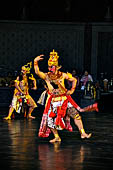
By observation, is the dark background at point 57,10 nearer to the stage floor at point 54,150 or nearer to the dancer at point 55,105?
the stage floor at point 54,150

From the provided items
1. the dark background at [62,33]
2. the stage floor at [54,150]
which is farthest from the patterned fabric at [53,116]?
the dark background at [62,33]

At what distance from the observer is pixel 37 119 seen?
51.6 ft

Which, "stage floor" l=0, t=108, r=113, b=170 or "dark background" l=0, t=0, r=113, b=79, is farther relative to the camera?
"dark background" l=0, t=0, r=113, b=79

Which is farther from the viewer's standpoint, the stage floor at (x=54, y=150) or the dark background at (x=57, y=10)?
the dark background at (x=57, y=10)

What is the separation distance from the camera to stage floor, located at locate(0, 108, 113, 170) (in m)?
8.35

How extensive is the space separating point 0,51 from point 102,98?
749 centimetres

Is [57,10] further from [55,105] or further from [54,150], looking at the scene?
[54,150]

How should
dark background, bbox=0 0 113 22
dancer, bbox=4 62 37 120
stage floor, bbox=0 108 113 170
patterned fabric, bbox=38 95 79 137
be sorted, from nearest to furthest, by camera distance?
stage floor, bbox=0 108 113 170 → patterned fabric, bbox=38 95 79 137 → dancer, bbox=4 62 37 120 → dark background, bbox=0 0 113 22

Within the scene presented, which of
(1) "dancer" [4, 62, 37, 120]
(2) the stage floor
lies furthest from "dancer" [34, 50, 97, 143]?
(1) "dancer" [4, 62, 37, 120]

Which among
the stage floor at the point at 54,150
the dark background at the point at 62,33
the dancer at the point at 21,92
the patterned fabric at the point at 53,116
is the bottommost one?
the stage floor at the point at 54,150

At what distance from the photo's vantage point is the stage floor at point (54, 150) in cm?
835

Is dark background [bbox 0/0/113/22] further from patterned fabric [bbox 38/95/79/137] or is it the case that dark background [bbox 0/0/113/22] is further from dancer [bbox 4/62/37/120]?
patterned fabric [bbox 38/95/79/137]

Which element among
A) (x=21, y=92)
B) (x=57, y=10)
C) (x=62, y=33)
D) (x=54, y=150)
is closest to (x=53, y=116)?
(x=54, y=150)

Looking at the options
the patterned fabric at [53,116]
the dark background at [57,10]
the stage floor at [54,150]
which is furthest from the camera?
the dark background at [57,10]
